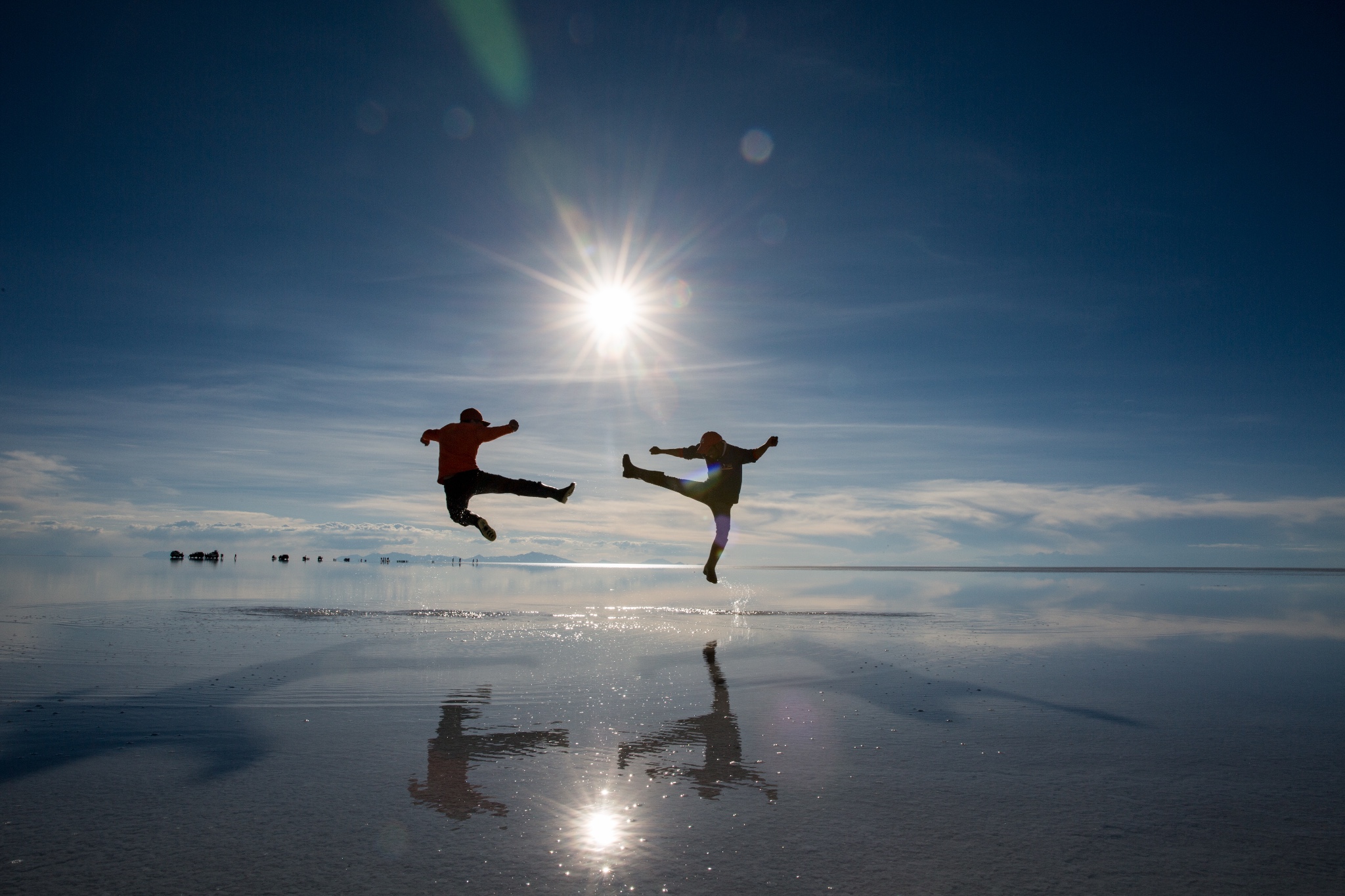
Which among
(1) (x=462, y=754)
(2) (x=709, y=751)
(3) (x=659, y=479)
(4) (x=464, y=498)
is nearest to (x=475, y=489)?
(4) (x=464, y=498)

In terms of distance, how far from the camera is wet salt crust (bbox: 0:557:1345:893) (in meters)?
5.90

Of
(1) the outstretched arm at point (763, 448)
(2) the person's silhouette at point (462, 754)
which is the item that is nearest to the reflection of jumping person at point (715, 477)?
(1) the outstretched arm at point (763, 448)

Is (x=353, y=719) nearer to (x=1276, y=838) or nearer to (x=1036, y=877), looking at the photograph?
(x=1036, y=877)

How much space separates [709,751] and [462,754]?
2.99 meters

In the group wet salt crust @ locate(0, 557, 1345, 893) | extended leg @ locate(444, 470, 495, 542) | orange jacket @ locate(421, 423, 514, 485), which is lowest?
wet salt crust @ locate(0, 557, 1345, 893)

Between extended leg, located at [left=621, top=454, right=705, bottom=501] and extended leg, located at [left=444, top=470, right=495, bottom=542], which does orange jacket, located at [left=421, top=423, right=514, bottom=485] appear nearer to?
extended leg, located at [left=444, top=470, right=495, bottom=542]

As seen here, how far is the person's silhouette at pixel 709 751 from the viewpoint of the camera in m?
8.05

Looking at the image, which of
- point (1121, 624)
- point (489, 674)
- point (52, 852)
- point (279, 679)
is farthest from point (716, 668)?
point (1121, 624)

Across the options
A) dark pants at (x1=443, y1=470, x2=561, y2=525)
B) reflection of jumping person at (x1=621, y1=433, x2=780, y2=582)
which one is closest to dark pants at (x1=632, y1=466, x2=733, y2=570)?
reflection of jumping person at (x1=621, y1=433, x2=780, y2=582)

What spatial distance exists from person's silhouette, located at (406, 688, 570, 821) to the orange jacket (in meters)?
4.90

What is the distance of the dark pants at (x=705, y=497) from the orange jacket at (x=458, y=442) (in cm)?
346

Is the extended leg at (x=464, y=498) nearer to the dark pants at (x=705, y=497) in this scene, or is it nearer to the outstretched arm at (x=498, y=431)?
the outstretched arm at (x=498, y=431)

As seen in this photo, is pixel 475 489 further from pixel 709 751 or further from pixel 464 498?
pixel 709 751

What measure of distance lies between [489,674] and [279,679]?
3868 millimetres
